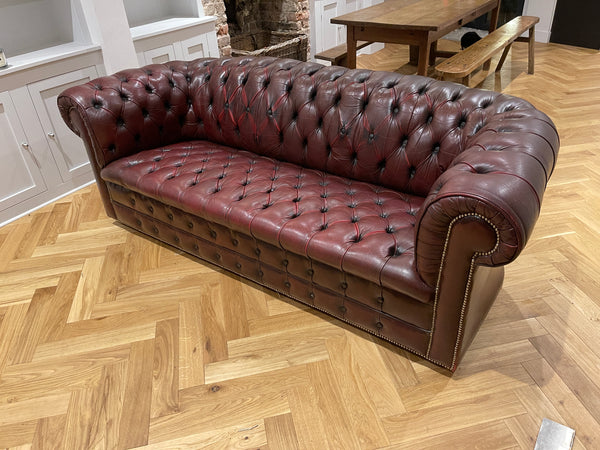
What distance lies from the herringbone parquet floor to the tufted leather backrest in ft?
2.19

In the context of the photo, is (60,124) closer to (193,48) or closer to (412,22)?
(193,48)

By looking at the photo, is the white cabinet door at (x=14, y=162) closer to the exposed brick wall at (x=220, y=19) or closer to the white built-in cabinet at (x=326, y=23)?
the exposed brick wall at (x=220, y=19)

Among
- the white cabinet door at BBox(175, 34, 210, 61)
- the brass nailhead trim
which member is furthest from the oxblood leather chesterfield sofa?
the white cabinet door at BBox(175, 34, 210, 61)

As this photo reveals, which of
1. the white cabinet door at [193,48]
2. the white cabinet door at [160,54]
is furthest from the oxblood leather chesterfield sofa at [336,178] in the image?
the white cabinet door at [193,48]

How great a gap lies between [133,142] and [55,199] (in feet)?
3.00

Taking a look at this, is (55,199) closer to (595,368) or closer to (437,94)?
(437,94)

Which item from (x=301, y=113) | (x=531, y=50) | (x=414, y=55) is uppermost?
(x=301, y=113)

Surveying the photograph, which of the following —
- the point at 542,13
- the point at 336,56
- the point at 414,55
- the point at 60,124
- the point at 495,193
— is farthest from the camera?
the point at 542,13

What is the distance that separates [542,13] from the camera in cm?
554

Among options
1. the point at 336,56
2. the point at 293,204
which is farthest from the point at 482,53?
the point at 293,204

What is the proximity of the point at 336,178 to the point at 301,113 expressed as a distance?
0.36m

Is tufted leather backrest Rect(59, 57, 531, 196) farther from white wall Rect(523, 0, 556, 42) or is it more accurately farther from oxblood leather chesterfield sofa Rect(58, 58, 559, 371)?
white wall Rect(523, 0, 556, 42)

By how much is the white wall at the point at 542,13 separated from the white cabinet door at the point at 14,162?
5.68 meters

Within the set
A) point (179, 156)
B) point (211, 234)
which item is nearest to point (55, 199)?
point (179, 156)
